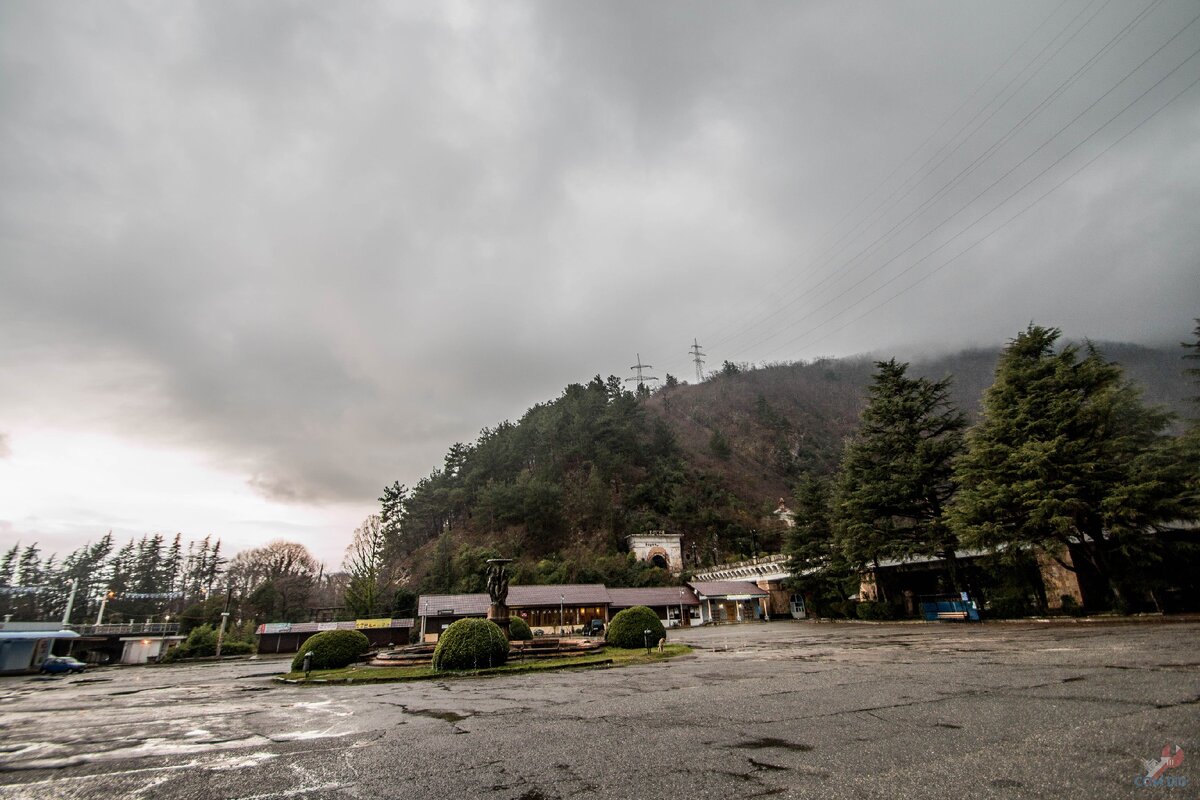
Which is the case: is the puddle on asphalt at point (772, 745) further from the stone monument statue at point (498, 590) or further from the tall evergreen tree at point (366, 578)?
the tall evergreen tree at point (366, 578)

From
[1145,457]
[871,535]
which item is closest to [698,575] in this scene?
[871,535]

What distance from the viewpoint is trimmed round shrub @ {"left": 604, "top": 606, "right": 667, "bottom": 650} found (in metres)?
26.3

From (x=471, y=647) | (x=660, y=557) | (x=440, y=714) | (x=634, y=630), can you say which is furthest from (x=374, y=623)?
(x=440, y=714)

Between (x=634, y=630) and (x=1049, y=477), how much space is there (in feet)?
69.2

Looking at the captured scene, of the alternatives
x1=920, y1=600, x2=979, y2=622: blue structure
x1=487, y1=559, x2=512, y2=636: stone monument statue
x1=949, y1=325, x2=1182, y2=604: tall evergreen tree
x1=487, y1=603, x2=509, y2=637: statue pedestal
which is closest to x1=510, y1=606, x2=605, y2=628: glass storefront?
x1=487, y1=603, x2=509, y2=637: statue pedestal

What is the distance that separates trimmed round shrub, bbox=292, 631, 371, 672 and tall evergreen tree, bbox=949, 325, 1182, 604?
3160 cm

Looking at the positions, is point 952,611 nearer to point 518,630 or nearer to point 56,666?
point 518,630

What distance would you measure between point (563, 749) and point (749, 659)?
13.1 metres

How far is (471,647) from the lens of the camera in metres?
19.7

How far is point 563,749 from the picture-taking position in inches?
254

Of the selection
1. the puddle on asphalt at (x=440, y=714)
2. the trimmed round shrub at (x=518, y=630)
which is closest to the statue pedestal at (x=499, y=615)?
the trimmed round shrub at (x=518, y=630)

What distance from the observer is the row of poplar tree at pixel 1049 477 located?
23.9m

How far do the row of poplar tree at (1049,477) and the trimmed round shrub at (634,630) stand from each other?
17.2 metres

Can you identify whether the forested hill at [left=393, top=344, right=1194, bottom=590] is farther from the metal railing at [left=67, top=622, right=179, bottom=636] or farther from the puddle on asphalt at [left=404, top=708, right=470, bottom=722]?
the puddle on asphalt at [left=404, top=708, right=470, bottom=722]
